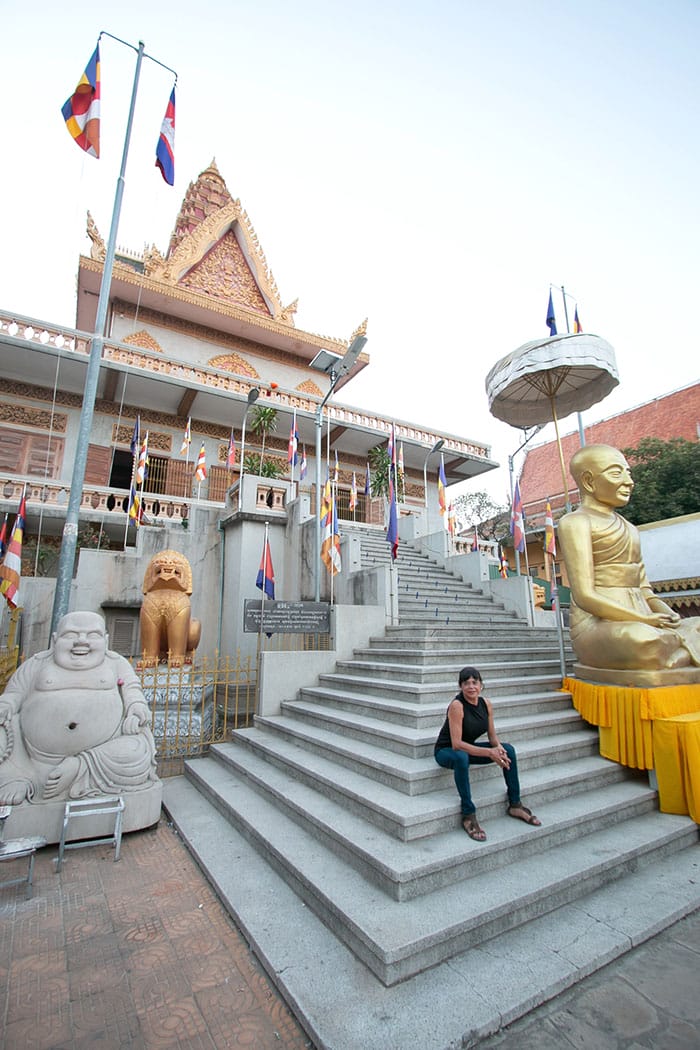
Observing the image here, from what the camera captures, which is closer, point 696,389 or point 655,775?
point 655,775

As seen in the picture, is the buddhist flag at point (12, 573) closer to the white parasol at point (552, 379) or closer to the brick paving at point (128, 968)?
the brick paving at point (128, 968)

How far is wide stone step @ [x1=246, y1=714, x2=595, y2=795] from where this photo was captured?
346 cm

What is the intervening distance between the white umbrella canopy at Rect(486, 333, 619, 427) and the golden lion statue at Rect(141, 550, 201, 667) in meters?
5.10

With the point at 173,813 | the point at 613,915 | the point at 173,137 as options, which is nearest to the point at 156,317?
the point at 173,137

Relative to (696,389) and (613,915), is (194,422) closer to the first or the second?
(613,915)

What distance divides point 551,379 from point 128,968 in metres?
6.77

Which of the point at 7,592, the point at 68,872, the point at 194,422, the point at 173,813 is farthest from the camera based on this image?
the point at 194,422

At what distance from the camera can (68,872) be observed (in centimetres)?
348

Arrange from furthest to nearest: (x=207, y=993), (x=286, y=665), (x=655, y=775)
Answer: (x=286, y=665), (x=655, y=775), (x=207, y=993)

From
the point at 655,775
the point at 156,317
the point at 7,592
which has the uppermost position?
the point at 156,317

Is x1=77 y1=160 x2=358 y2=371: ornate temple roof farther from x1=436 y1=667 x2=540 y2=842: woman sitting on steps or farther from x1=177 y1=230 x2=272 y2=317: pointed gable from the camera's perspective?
x1=436 y1=667 x2=540 y2=842: woman sitting on steps

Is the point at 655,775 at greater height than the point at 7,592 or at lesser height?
lesser

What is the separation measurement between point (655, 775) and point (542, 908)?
6.12ft

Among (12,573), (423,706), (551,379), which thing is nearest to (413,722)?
(423,706)
